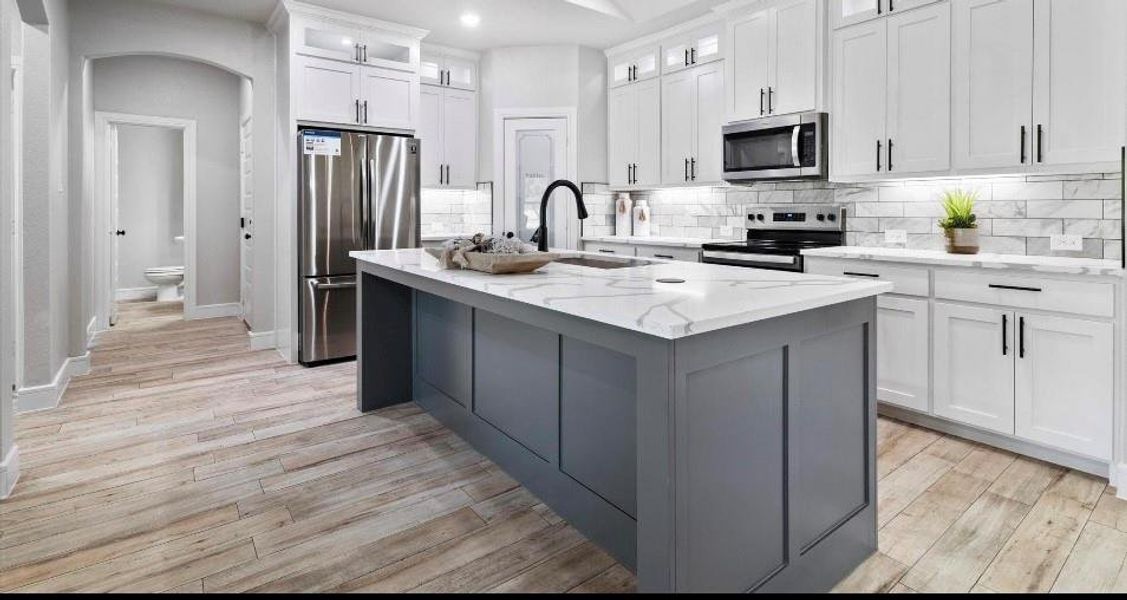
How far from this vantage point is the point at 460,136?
19.0 feet

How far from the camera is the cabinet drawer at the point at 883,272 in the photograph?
124 inches

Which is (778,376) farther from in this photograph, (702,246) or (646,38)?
(646,38)

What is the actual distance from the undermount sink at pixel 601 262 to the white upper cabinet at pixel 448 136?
118 inches

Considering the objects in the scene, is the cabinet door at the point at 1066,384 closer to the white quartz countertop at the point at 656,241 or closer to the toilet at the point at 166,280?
the white quartz countertop at the point at 656,241

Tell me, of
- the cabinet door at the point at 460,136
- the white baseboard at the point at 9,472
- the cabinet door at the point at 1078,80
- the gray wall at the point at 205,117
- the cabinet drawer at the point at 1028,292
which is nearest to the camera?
the white baseboard at the point at 9,472

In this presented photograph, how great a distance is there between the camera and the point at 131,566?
1967mm

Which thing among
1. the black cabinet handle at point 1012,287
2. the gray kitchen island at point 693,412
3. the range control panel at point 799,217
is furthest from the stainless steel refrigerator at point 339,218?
the black cabinet handle at point 1012,287

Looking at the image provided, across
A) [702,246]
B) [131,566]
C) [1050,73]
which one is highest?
[1050,73]

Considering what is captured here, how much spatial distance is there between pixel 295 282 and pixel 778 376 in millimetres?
4077

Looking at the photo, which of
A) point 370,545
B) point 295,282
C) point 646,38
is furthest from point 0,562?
point 646,38

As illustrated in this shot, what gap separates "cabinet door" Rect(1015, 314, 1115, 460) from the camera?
2580mm

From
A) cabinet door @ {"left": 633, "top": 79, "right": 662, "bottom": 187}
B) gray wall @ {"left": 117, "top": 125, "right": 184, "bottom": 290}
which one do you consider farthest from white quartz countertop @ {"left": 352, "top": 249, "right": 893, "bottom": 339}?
gray wall @ {"left": 117, "top": 125, "right": 184, "bottom": 290}

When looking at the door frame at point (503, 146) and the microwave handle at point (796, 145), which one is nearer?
the microwave handle at point (796, 145)

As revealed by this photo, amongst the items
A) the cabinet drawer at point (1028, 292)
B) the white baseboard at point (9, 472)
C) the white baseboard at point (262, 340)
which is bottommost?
the white baseboard at point (9, 472)
